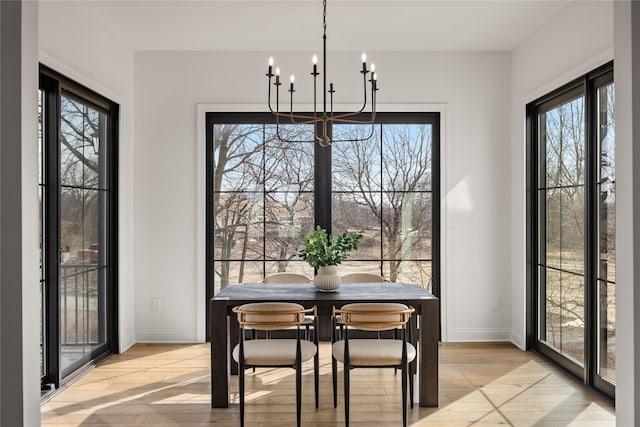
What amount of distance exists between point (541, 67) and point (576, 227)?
4.72 ft

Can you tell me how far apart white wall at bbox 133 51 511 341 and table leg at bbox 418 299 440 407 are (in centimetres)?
181

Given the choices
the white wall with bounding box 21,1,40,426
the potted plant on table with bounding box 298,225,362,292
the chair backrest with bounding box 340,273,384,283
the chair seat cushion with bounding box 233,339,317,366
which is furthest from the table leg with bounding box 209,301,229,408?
the white wall with bounding box 21,1,40,426

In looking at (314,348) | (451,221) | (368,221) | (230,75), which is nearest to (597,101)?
(451,221)

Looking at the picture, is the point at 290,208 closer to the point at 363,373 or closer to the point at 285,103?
the point at 285,103

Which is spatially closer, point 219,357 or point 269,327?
point 269,327

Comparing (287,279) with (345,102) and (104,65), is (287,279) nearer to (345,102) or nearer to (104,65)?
(345,102)

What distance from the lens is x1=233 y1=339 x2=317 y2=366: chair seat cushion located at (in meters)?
3.03

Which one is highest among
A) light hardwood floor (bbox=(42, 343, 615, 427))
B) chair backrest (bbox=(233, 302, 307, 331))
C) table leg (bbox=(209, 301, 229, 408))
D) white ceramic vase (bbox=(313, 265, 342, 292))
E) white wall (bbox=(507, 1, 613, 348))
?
white wall (bbox=(507, 1, 613, 348))

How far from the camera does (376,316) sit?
2965 millimetres

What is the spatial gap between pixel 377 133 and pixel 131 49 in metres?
2.53

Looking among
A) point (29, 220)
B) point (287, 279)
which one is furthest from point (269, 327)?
point (29, 220)

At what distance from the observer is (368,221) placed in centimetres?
511

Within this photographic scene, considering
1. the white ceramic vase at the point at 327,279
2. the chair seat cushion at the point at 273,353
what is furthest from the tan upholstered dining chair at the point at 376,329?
the white ceramic vase at the point at 327,279

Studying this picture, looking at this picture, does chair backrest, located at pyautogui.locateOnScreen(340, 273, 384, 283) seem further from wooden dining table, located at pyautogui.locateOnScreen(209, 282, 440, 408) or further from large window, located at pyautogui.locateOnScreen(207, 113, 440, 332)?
large window, located at pyautogui.locateOnScreen(207, 113, 440, 332)
